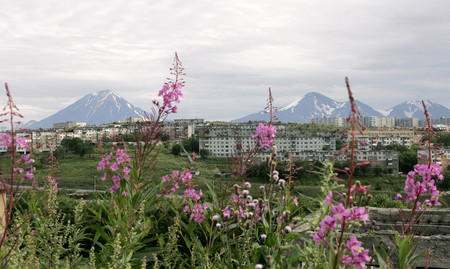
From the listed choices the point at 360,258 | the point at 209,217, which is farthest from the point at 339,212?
the point at 209,217

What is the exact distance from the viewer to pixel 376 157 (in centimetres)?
7500

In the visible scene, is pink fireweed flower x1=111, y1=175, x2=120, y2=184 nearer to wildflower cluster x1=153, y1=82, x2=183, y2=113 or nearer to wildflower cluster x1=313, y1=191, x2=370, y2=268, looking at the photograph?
wildflower cluster x1=153, y1=82, x2=183, y2=113

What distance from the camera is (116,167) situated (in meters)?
3.62

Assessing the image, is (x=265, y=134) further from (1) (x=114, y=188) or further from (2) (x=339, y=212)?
(2) (x=339, y=212)

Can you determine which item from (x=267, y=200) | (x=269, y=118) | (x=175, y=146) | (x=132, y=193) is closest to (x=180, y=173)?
(x=132, y=193)

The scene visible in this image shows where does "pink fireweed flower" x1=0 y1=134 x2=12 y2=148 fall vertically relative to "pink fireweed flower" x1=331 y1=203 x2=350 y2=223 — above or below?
above

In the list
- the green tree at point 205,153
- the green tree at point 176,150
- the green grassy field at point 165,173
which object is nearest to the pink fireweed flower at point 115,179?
the green grassy field at point 165,173

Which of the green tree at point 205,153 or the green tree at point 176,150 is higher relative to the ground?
the green tree at point 176,150

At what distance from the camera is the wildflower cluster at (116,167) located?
3.39 metres

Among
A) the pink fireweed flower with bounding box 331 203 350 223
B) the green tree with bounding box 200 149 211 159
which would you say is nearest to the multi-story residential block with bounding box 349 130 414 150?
the green tree with bounding box 200 149 211 159

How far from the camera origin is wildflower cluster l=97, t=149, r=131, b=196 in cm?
339

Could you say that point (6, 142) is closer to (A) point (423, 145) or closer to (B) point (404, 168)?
(A) point (423, 145)

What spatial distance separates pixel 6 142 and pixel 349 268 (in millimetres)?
1901

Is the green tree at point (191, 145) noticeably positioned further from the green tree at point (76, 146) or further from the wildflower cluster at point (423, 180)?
the wildflower cluster at point (423, 180)
